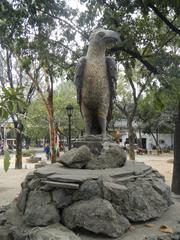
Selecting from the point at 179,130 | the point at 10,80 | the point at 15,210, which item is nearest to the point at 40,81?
the point at 10,80

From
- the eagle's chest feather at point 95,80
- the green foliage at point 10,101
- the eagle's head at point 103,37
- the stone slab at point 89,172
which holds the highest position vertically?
the eagle's head at point 103,37

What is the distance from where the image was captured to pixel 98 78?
6148mm

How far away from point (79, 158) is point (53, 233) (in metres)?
1.49

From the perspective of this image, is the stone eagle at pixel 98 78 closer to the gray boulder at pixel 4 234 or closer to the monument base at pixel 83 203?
the monument base at pixel 83 203

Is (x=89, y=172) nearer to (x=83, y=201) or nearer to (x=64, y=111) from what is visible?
(x=83, y=201)

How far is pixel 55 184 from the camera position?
502 cm

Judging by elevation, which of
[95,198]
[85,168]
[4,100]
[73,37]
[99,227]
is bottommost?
[99,227]

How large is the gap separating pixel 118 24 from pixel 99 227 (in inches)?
303

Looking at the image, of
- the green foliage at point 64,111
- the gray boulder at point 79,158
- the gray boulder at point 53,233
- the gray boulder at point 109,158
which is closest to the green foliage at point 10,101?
the gray boulder at point 53,233

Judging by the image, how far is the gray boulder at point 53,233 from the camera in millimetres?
4430

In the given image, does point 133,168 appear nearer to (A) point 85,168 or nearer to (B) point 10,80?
(A) point 85,168

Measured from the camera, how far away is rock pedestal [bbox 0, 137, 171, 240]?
475 centimetres

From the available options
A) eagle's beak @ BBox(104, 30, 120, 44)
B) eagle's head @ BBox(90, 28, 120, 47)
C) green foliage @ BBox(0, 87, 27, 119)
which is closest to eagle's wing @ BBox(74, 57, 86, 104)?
eagle's head @ BBox(90, 28, 120, 47)

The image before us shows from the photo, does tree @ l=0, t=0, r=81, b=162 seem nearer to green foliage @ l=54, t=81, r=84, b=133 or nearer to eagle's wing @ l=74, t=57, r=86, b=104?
eagle's wing @ l=74, t=57, r=86, b=104
